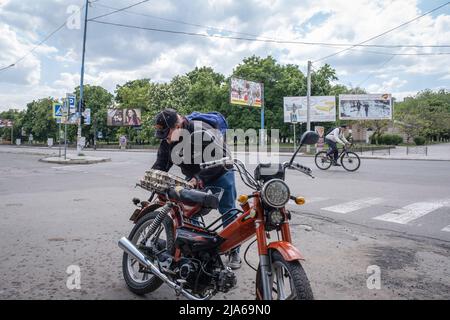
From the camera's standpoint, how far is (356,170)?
1547cm

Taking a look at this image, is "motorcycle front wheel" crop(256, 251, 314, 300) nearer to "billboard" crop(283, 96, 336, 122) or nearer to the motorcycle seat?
the motorcycle seat

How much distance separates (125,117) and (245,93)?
26794 mm

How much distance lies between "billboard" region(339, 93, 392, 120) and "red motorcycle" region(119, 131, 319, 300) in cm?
4246

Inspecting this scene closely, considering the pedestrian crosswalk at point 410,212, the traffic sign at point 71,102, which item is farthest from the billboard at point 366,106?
the pedestrian crosswalk at point 410,212

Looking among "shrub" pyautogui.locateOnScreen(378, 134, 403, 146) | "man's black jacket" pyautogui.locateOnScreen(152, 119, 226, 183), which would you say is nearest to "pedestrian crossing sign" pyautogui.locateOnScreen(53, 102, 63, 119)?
"man's black jacket" pyautogui.locateOnScreen(152, 119, 226, 183)

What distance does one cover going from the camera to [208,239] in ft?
10.7

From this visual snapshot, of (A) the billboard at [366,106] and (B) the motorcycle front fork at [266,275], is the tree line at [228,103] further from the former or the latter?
(B) the motorcycle front fork at [266,275]

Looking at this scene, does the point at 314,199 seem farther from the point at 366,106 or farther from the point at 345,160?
the point at 366,106

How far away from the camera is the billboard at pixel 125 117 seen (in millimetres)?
61500

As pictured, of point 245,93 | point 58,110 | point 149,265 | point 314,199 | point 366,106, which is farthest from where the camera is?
point 366,106

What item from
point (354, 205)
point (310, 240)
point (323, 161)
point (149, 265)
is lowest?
point (310, 240)

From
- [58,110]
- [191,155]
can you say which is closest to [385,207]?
[191,155]

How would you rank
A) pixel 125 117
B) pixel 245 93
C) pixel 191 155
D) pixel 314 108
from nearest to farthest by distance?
1. pixel 191 155
2. pixel 245 93
3. pixel 314 108
4. pixel 125 117
